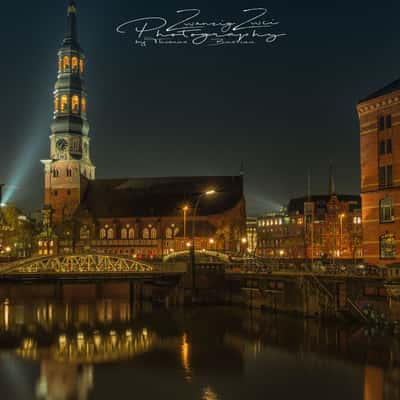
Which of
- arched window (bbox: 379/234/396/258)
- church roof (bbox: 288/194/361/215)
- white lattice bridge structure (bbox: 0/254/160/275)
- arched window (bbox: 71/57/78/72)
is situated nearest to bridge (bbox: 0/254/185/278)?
white lattice bridge structure (bbox: 0/254/160/275)

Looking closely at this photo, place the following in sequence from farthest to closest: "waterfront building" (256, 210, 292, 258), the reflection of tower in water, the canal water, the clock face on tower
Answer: "waterfront building" (256, 210, 292, 258) < the clock face on tower < the canal water < the reflection of tower in water

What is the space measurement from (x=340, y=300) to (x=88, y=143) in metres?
85.1

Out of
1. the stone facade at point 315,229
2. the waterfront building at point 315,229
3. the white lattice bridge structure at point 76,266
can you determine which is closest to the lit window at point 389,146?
the white lattice bridge structure at point 76,266

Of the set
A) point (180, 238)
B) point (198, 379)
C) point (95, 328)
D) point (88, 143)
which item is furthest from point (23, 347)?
point (88, 143)

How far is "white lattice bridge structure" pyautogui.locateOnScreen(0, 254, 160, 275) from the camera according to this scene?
64625 mm

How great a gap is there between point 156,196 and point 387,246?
263ft

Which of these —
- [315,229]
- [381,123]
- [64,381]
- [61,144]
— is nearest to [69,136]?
[61,144]

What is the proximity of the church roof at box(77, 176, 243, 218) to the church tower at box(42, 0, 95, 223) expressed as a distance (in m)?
3.84

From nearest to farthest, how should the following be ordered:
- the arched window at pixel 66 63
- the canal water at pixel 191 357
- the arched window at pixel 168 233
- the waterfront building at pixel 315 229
Result: the canal water at pixel 191 357, the waterfront building at pixel 315 229, the arched window at pixel 66 63, the arched window at pixel 168 233

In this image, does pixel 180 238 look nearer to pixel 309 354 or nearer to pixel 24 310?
pixel 24 310

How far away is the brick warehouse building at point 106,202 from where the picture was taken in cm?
12038

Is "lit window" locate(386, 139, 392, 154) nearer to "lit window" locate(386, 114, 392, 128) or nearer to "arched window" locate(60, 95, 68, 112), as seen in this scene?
"lit window" locate(386, 114, 392, 128)

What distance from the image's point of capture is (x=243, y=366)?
128 ft

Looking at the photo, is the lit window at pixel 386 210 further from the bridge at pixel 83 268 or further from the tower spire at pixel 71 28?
the tower spire at pixel 71 28
